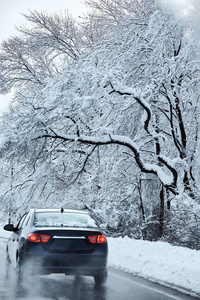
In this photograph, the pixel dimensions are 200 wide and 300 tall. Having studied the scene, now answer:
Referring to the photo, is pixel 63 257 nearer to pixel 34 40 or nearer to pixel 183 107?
pixel 183 107

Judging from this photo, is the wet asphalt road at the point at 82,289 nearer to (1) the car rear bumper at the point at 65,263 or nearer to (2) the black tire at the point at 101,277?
(2) the black tire at the point at 101,277

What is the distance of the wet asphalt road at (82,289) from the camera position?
702cm

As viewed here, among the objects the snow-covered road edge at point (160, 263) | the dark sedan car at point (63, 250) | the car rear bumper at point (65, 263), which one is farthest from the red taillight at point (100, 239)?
the snow-covered road edge at point (160, 263)

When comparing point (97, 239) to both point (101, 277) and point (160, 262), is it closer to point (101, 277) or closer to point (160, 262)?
point (101, 277)

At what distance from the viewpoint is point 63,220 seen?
823 centimetres

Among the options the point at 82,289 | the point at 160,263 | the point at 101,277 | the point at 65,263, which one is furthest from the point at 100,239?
the point at 160,263

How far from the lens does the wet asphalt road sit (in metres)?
7.02

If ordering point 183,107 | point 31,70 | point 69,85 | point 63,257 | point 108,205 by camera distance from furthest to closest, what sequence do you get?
point 31,70, point 108,205, point 183,107, point 69,85, point 63,257

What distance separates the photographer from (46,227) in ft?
25.6

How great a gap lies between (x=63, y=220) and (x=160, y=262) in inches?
104

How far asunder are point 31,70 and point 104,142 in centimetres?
896

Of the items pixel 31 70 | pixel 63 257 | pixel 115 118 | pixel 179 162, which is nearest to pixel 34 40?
pixel 31 70

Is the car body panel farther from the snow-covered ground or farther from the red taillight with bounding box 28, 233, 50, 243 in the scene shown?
the snow-covered ground

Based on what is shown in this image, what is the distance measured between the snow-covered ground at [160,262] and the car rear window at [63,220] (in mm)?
1743
